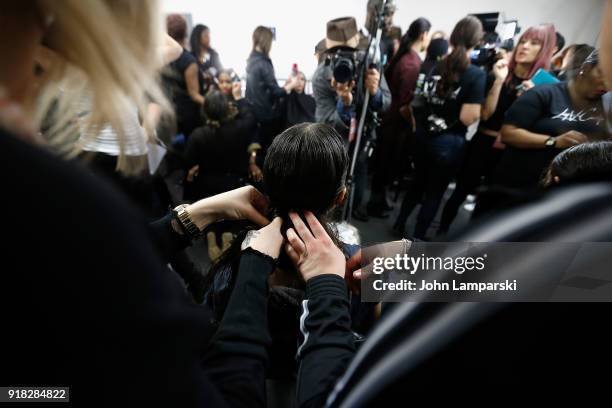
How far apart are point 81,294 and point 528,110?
180cm

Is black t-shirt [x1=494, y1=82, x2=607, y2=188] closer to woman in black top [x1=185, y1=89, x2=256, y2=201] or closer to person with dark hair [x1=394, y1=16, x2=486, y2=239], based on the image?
person with dark hair [x1=394, y1=16, x2=486, y2=239]

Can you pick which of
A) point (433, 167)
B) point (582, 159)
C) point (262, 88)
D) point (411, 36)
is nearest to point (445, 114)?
point (433, 167)

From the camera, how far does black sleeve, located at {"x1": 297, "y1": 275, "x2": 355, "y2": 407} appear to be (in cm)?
43

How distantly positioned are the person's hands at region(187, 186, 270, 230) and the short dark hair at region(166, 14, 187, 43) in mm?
1747

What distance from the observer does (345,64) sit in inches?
59.8

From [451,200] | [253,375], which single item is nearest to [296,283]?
[253,375]

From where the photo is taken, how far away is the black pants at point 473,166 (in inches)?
80.1

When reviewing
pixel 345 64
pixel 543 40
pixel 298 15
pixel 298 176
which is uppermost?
pixel 298 15

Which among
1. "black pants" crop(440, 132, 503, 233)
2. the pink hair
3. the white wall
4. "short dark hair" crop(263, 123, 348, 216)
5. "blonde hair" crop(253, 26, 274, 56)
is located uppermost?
the white wall

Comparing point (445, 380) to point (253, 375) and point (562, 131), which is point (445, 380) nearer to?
point (253, 375)

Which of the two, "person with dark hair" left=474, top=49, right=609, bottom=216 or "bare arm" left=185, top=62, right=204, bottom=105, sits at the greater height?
"bare arm" left=185, top=62, right=204, bottom=105

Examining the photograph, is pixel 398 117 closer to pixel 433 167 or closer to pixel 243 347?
pixel 433 167

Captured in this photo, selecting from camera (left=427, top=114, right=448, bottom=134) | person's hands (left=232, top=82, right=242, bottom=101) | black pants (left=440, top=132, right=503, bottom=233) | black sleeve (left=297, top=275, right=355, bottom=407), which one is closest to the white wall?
person's hands (left=232, top=82, right=242, bottom=101)

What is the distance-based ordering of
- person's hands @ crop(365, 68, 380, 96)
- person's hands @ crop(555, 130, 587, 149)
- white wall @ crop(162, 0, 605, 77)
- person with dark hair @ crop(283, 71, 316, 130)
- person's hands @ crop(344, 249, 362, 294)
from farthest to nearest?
white wall @ crop(162, 0, 605, 77) < person with dark hair @ crop(283, 71, 316, 130) < person's hands @ crop(365, 68, 380, 96) < person's hands @ crop(555, 130, 587, 149) < person's hands @ crop(344, 249, 362, 294)
